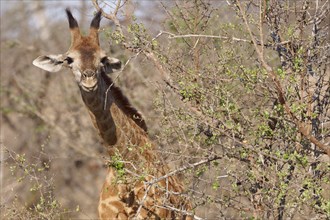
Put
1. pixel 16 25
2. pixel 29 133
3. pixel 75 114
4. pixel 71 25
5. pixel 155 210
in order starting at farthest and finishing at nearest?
pixel 16 25 < pixel 29 133 < pixel 75 114 < pixel 71 25 < pixel 155 210

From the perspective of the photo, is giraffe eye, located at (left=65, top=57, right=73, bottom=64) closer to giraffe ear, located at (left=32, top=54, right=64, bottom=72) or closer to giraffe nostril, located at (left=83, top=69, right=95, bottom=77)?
giraffe ear, located at (left=32, top=54, right=64, bottom=72)

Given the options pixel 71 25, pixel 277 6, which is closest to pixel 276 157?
pixel 277 6

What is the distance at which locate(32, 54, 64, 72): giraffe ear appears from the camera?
6.79 meters

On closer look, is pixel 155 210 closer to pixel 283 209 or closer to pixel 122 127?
pixel 122 127

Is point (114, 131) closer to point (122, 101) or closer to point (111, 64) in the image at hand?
point (122, 101)

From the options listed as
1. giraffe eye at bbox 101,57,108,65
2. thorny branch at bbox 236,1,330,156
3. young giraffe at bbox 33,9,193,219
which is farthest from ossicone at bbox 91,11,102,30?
thorny branch at bbox 236,1,330,156

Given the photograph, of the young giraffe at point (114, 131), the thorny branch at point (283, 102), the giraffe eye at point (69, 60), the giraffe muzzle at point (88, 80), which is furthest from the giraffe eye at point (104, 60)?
the thorny branch at point (283, 102)

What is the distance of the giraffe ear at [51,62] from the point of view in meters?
6.79

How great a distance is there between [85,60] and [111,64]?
1.79 feet

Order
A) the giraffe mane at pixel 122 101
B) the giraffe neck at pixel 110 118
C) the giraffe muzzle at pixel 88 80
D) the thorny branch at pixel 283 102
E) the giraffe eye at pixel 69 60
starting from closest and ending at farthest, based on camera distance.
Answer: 1. the thorny branch at pixel 283 102
2. the giraffe muzzle at pixel 88 80
3. the giraffe neck at pixel 110 118
4. the giraffe eye at pixel 69 60
5. the giraffe mane at pixel 122 101

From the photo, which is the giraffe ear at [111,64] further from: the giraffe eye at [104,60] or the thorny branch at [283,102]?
the thorny branch at [283,102]

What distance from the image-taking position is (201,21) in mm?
6633

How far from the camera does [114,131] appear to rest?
6.45 m

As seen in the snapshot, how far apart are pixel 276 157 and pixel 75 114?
8225 mm
